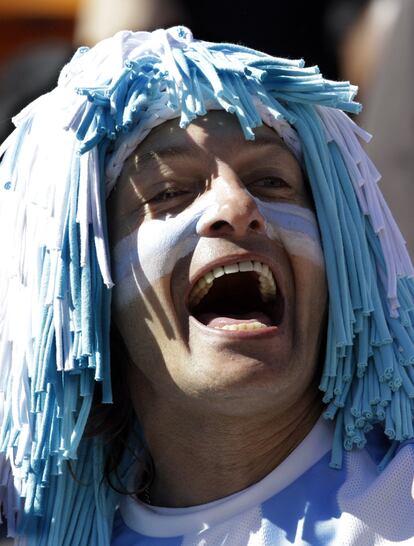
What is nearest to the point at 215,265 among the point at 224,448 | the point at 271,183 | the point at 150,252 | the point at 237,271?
the point at 237,271

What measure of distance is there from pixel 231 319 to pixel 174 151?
36 centimetres

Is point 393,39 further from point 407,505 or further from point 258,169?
point 407,505

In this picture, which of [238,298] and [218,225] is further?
[238,298]

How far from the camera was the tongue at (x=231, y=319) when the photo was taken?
2678mm

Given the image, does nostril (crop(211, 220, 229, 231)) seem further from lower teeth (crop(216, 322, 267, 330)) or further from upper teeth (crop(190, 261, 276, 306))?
lower teeth (crop(216, 322, 267, 330))

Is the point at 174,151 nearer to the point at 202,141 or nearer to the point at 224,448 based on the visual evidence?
the point at 202,141

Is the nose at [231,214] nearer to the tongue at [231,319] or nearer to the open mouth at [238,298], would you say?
the open mouth at [238,298]

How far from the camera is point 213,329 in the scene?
2631 mm

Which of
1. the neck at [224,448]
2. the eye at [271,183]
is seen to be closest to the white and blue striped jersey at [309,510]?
the neck at [224,448]

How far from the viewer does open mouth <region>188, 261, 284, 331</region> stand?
2668mm

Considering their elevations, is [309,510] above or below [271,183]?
below

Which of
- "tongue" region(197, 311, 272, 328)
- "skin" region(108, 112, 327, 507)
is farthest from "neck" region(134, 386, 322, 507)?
"tongue" region(197, 311, 272, 328)

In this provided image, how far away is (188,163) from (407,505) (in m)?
0.80

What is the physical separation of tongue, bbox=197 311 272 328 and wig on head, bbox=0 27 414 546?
0.45 feet
